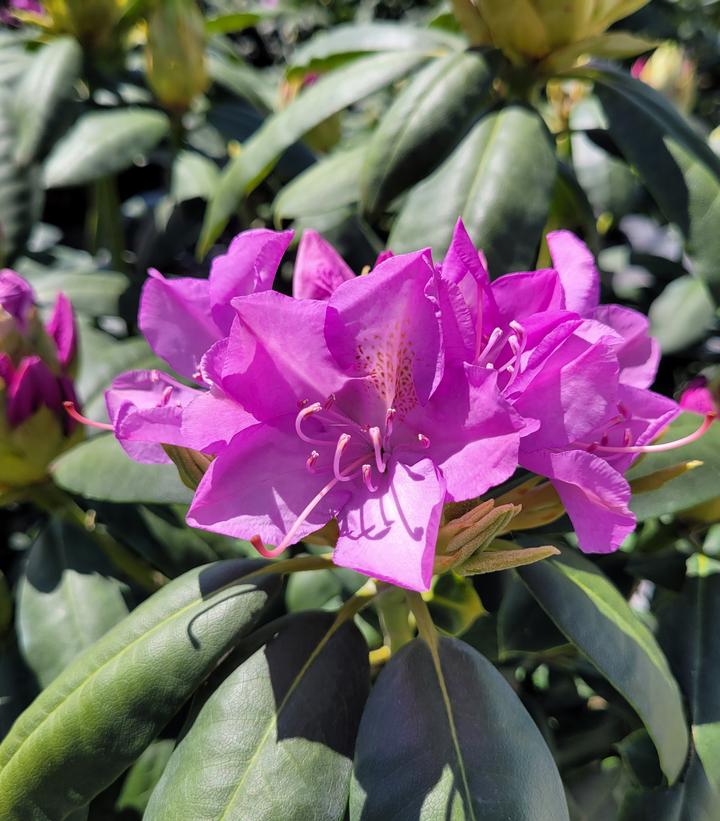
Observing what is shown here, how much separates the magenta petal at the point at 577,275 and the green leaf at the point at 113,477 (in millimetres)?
381

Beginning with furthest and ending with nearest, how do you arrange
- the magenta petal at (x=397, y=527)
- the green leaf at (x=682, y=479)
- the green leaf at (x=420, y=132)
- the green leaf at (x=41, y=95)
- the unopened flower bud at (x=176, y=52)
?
the unopened flower bud at (x=176, y=52), the green leaf at (x=41, y=95), the green leaf at (x=420, y=132), the green leaf at (x=682, y=479), the magenta petal at (x=397, y=527)

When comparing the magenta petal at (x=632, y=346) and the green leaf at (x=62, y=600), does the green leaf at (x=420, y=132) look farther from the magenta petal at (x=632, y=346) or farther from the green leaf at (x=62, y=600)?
the green leaf at (x=62, y=600)

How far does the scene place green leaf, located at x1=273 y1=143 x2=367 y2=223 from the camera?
96cm

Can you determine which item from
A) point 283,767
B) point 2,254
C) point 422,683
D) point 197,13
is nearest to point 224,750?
point 283,767

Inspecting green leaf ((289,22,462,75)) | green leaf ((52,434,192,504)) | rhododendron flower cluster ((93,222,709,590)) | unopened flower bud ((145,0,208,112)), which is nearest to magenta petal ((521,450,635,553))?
rhododendron flower cluster ((93,222,709,590))

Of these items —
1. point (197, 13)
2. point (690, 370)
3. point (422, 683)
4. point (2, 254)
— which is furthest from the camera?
point (690, 370)

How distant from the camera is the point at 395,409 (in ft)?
1.93

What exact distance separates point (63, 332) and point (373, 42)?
58cm

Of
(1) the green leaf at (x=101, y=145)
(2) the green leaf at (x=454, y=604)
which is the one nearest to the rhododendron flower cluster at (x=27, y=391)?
(1) the green leaf at (x=101, y=145)

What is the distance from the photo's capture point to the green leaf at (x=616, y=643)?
62 centimetres

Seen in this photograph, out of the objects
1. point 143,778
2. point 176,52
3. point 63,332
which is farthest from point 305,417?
point 176,52

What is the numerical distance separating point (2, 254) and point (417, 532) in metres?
0.77

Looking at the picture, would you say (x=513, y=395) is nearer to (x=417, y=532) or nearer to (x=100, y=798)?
(x=417, y=532)

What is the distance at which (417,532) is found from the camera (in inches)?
20.2
